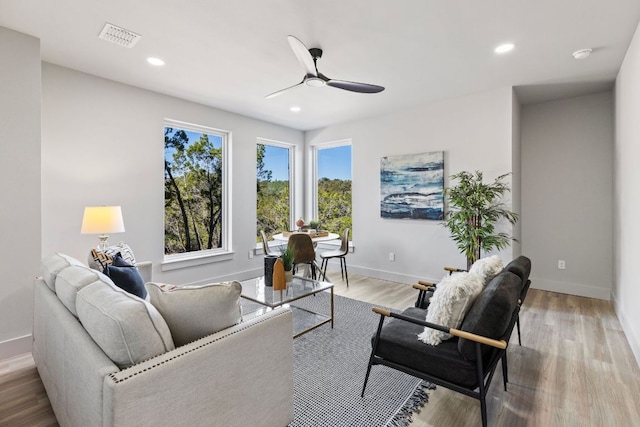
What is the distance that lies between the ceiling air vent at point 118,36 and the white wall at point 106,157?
3.35 ft

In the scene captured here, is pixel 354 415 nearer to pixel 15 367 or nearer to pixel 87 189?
pixel 15 367

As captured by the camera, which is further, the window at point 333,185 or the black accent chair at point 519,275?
the window at point 333,185

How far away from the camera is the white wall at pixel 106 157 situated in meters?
3.11

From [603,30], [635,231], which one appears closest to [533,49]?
[603,30]

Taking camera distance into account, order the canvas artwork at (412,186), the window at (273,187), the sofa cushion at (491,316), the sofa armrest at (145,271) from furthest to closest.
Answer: the window at (273,187)
the canvas artwork at (412,186)
the sofa armrest at (145,271)
the sofa cushion at (491,316)

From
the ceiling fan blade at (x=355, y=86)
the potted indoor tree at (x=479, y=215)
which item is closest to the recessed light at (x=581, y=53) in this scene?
the potted indoor tree at (x=479, y=215)

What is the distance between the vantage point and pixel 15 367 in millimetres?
2350

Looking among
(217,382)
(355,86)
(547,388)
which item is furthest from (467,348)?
(355,86)

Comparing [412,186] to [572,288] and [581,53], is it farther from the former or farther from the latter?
[572,288]

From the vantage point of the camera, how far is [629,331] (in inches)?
108

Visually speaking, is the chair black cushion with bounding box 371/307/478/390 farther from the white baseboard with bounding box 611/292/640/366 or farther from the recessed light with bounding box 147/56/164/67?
the recessed light with bounding box 147/56/164/67

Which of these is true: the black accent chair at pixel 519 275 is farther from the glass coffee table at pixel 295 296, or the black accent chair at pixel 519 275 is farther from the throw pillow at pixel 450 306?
the glass coffee table at pixel 295 296

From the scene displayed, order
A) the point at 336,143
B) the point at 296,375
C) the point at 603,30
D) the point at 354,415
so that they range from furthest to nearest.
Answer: the point at 336,143
the point at 603,30
the point at 296,375
the point at 354,415

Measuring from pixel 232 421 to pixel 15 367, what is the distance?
219cm
